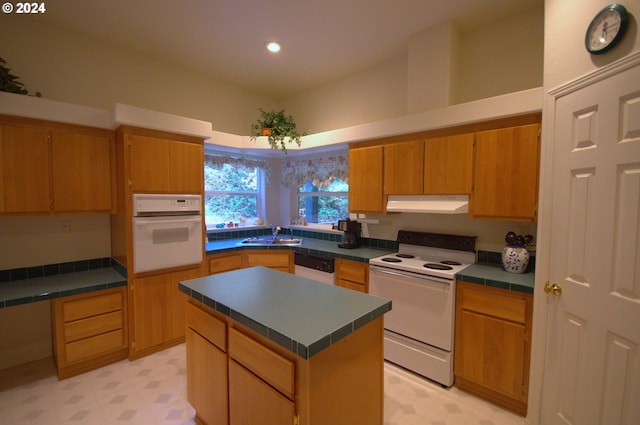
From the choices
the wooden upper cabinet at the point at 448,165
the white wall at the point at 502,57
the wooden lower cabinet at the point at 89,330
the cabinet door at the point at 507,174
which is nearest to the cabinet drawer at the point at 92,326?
the wooden lower cabinet at the point at 89,330

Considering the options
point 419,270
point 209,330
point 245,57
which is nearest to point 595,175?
point 419,270

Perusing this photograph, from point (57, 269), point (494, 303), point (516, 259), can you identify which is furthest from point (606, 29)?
point (57, 269)

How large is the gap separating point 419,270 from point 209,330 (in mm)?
1638

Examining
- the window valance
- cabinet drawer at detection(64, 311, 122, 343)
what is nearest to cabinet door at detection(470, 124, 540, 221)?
Result: the window valance

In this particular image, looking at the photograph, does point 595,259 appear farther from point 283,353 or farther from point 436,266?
point 283,353

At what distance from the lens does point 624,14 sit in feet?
4.24

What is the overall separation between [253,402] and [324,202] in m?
2.98

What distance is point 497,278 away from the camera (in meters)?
2.09

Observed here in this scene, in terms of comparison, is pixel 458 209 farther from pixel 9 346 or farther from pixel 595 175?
pixel 9 346

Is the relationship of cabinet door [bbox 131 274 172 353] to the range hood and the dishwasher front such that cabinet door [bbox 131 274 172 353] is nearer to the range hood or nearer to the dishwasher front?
the dishwasher front

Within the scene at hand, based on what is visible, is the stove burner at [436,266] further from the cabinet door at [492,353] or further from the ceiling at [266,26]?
the ceiling at [266,26]

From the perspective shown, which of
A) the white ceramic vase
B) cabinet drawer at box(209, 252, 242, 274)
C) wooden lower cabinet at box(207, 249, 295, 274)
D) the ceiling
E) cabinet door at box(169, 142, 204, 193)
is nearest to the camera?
the white ceramic vase

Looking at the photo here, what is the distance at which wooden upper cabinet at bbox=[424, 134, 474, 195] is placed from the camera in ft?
7.87

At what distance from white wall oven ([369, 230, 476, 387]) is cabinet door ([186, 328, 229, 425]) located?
4.98ft
